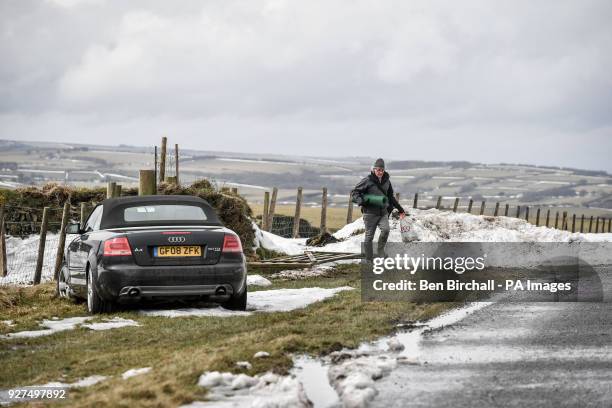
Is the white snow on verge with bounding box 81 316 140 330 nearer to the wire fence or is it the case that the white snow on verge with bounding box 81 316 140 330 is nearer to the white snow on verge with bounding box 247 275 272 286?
the white snow on verge with bounding box 247 275 272 286

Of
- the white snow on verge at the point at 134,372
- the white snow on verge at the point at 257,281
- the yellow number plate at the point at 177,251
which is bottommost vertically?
the white snow on verge at the point at 257,281

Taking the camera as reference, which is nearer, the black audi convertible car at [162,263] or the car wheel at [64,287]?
the black audi convertible car at [162,263]

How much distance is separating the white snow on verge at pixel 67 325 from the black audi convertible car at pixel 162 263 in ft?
1.36

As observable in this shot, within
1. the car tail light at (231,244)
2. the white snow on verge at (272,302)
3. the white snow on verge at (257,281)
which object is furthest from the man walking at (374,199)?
the car tail light at (231,244)

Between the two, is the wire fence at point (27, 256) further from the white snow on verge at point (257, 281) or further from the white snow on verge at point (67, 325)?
the white snow on verge at point (67, 325)

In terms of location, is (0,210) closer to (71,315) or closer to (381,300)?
(71,315)

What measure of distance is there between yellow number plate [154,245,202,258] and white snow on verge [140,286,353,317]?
30.7 inches

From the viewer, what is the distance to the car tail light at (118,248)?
40.9 ft

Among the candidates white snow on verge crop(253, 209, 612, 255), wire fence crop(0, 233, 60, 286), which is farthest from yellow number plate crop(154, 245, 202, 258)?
white snow on verge crop(253, 209, 612, 255)

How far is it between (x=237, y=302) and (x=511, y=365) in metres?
5.35

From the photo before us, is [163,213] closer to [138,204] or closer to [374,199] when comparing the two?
[138,204]

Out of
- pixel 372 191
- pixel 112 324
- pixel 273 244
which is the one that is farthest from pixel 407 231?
pixel 112 324

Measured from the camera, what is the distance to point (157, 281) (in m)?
12.4

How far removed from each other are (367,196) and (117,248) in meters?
8.41
